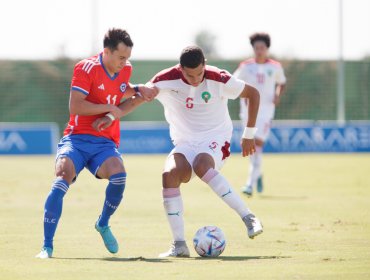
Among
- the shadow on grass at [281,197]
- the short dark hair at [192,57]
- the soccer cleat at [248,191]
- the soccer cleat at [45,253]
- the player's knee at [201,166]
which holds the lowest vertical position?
the shadow on grass at [281,197]

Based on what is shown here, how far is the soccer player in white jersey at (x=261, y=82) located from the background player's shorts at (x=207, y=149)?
20.7ft

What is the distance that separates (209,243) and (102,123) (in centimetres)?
150

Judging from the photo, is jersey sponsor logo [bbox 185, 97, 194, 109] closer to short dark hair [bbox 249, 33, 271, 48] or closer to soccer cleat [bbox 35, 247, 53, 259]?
soccer cleat [bbox 35, 247, 53, 259]

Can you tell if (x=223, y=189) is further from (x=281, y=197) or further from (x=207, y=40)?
(x=207, y=40)

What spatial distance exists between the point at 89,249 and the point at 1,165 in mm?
16862

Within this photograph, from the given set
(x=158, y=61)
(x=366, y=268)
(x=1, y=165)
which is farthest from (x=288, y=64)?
(x=366, y=268)

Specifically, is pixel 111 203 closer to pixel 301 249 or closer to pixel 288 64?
pixel 301 249

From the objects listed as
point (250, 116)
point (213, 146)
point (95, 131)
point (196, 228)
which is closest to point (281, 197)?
point (196, 228)

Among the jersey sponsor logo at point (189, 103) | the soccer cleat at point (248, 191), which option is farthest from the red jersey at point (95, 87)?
the soccer cleat at point (248, 191)

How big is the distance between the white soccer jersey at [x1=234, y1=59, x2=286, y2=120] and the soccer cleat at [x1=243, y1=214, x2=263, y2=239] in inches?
292

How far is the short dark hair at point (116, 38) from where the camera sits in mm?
9102

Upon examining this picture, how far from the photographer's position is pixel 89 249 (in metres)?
9.57

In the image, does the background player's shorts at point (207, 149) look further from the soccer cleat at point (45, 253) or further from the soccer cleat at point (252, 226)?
the soccer cleat at point (45, 253)

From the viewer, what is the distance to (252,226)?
365 inches
